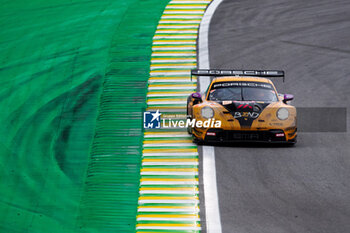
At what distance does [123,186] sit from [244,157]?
241 centimetres

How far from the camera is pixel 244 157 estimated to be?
35.8 ft

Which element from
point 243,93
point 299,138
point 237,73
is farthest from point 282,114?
point 237,73

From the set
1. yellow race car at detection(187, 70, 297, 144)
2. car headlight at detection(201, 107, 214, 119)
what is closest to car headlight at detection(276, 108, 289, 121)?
yellow race car at detection(187, 70, 297, 144)

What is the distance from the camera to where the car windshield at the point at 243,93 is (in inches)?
458

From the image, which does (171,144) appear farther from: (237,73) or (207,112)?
(237,73)

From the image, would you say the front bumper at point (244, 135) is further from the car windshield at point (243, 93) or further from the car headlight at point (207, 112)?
the car windshield at point (243, 93)

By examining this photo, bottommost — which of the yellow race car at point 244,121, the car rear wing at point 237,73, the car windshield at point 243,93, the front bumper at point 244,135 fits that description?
the front bumper at point 244,135

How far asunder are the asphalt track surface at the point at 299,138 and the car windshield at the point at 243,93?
0.99 meters

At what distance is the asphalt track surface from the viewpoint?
871 cm

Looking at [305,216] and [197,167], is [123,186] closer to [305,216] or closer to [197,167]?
[197,167]

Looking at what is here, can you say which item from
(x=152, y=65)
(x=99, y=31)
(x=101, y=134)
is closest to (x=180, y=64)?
(x=152, y=65)

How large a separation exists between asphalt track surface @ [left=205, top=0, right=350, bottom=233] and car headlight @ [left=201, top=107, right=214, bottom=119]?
772 millimetres

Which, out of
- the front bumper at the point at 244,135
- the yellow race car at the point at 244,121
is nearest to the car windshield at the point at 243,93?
the yellow race car at the point at 244,121

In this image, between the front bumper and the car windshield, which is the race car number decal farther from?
the car windshield
